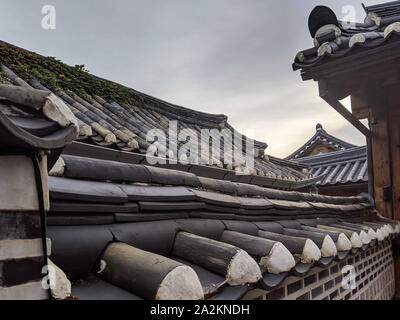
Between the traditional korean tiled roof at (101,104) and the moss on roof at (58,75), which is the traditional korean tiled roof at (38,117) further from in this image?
the moss on roof at (58,75)

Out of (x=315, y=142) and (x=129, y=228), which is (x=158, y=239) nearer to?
(x=129, y=228)

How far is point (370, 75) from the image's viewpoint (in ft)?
16.6

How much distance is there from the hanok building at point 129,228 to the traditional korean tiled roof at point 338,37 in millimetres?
2152

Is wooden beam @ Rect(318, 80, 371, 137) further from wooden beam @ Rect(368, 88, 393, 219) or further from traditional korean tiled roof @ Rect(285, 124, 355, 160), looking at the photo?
traditional korean tiled roof @ Rect(285, 124, 355, 160)

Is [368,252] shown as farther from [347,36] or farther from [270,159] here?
[270,159]

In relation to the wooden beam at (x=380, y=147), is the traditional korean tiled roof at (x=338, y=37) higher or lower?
higher

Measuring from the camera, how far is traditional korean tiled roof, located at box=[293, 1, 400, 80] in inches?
167

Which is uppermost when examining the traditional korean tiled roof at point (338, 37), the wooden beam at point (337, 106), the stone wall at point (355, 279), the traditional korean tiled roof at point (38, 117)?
the traditional korean tiled roof at point (338, 37)

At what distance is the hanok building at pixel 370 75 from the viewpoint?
4.37 meters

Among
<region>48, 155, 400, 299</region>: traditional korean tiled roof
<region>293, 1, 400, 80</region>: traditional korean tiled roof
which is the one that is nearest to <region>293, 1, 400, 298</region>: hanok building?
<region>293, 1, 400, 80</region>: traditional korean tiled roof

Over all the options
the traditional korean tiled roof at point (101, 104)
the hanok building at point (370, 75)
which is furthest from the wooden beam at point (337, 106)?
the traditional korean tiled roof at point (101, 104)

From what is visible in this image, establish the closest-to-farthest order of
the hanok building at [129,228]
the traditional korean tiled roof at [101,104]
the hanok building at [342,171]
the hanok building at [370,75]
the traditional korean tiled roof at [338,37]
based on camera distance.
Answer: the hanok building at [129,228] → the traditional korean tiled roof at [101,104] → the traditional korean tiled roof at [338,37] → the hanok building at [370,75] → the hanok building at [342,171]

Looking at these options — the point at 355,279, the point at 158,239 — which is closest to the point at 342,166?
the point at 355,279

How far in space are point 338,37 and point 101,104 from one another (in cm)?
392
